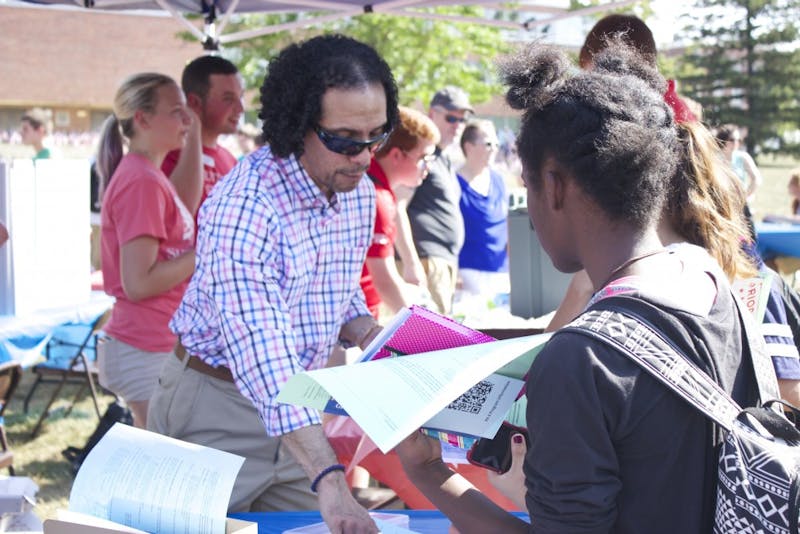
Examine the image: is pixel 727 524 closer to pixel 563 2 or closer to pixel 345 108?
pixel 345 108

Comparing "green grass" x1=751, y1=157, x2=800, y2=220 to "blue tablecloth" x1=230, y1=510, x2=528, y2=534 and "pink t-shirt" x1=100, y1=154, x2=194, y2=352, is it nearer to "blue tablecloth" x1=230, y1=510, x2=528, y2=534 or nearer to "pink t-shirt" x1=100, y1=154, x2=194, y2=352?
"pink t-shirt" x1=100, y1=154, x2=194, y2=352

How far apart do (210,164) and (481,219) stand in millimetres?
2267

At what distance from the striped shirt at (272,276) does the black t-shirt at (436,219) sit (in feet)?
10.4

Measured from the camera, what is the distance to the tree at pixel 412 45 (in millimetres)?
13945

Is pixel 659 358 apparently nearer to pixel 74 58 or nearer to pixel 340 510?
pixel 340 510

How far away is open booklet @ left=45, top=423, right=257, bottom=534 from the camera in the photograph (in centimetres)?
156

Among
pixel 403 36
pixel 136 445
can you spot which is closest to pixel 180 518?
pixel 136 445

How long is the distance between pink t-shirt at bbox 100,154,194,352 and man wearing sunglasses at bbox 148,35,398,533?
894 mm

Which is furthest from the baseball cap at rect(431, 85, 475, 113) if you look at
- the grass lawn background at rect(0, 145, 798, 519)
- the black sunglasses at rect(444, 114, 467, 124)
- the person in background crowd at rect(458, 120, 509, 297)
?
the grass lawn background at rect(0, 145, 798, 519)

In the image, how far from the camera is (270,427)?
1768 millimetres

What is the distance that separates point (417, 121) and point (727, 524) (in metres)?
3.32

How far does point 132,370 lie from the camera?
3.26 meters

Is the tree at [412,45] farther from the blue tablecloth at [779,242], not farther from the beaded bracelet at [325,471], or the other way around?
the beaded bracelet at [325,471]

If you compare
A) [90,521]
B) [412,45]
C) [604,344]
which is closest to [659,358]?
[604,344]
